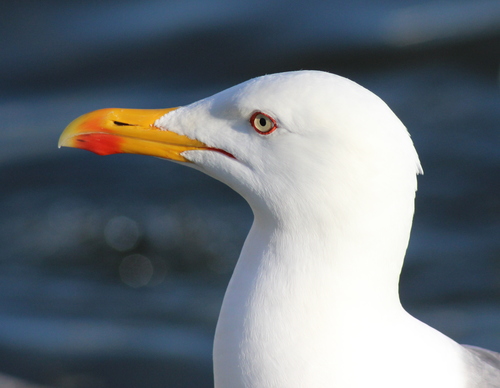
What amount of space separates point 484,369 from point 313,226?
95cm

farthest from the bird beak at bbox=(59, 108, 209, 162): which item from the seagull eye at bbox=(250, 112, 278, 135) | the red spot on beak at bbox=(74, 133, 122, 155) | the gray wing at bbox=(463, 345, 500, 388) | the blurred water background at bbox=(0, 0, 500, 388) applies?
the blurred water background at bbox=(0, 0, 500, 388)

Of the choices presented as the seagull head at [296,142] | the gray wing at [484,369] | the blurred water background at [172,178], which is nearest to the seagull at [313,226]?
the seagull head at [296,142]

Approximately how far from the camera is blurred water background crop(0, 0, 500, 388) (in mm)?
5008

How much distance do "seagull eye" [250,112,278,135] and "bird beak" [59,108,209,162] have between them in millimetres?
234

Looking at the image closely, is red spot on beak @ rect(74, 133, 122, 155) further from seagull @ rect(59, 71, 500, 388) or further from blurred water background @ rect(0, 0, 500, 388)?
blurred water background @ rect(0, 0, 500, 388)

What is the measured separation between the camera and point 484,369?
115 inches

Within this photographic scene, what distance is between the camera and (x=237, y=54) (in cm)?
660

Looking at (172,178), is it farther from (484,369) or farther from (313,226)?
(313,226)

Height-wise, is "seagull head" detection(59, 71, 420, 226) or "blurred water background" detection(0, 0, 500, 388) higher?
"blurred water background" detection(0, 0, 500, 388)

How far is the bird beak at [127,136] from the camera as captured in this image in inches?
106

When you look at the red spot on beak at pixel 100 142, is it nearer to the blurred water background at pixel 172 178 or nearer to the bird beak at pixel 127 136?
the bird beak at pixel 127 136

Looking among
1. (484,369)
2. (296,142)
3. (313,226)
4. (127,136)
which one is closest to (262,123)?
(296,142)

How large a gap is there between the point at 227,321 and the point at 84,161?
3579 millimetres

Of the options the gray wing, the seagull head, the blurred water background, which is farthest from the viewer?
the blurred water background
